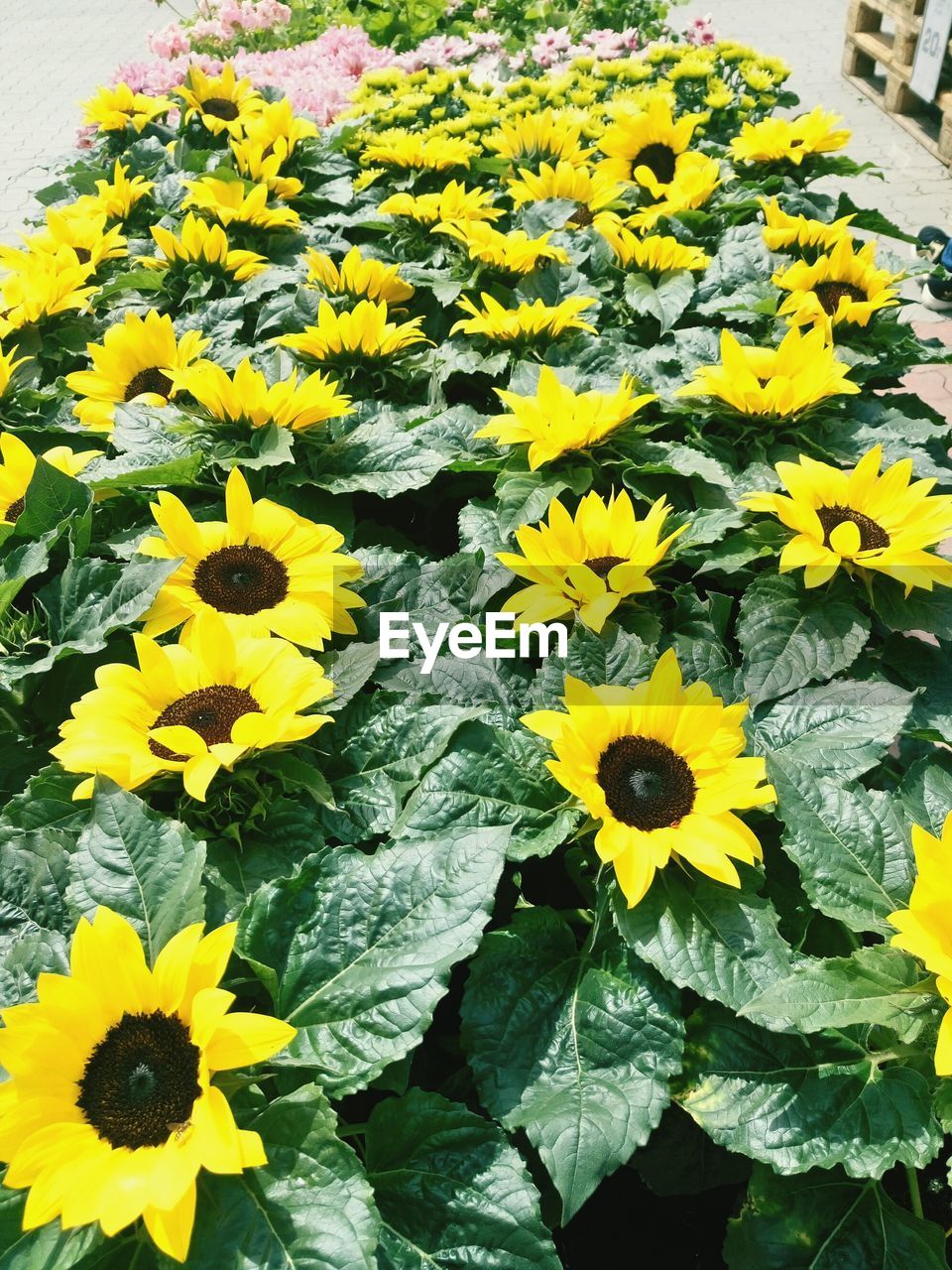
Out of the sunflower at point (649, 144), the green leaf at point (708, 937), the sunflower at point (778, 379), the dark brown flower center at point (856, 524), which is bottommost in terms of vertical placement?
the green leaf at point (708, 937)

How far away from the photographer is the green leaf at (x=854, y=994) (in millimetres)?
1184

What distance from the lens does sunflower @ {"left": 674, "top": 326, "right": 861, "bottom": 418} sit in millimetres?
1978

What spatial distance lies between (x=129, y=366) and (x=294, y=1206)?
1748 millimetres

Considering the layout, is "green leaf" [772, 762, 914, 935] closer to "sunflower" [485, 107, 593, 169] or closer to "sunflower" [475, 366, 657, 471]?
"sunflower" [475, 366, 657, 471]

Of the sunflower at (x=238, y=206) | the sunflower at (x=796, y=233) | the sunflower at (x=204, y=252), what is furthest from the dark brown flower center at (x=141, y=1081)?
the sunflower at (x=238, y=206)

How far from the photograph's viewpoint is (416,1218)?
1.21m

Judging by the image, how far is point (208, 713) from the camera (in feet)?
4.58

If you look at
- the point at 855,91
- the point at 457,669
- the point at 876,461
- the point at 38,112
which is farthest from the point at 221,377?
the point at 38,112

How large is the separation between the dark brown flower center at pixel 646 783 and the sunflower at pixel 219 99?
3224 mm

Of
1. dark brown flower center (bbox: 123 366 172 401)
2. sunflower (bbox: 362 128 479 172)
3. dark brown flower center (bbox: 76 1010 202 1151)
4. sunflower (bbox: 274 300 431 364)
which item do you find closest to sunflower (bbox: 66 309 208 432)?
dark brown flower center (bbox: 123 366 172 401)

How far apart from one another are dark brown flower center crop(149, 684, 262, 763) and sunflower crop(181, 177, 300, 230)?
2.01m

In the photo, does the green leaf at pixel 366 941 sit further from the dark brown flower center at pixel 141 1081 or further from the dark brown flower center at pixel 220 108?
the dark brown flower center at pixel 220 108

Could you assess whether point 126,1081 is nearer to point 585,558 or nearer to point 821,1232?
point 821,1232

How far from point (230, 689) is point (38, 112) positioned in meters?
11.0
